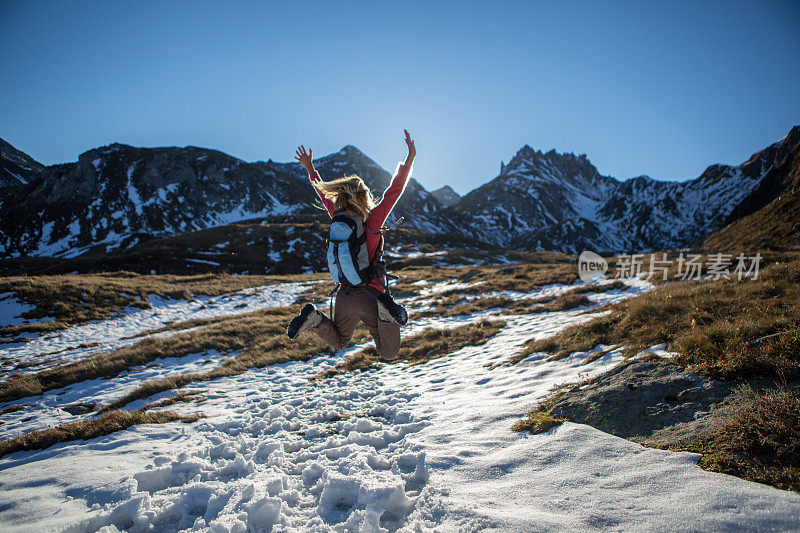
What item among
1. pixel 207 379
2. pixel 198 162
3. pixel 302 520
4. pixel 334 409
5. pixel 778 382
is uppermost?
pixel 198 162

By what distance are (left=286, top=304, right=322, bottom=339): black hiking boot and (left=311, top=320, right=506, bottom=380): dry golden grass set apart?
4.31 m

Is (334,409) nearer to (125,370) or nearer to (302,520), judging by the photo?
(302,520)

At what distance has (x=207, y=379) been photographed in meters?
9.34

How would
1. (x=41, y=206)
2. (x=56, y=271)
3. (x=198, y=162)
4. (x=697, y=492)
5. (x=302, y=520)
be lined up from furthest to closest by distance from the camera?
(x=198, y=162) < (x=41, y=206) < (x=56, y=271) < (x=302, y=520) < (x=697, y=492)

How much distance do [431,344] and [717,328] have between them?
7489 mm

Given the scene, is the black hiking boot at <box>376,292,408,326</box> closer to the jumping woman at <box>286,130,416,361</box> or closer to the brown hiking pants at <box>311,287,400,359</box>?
the jumping woman at <box>286,130,416,361</box>

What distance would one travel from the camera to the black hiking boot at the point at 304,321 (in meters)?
5.05

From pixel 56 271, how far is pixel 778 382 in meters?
60.7

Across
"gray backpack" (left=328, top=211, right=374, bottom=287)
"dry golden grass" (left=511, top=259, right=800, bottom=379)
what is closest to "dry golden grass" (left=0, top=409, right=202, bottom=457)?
"gray backpack" (left=328, top=211, right=374, bottom=287)

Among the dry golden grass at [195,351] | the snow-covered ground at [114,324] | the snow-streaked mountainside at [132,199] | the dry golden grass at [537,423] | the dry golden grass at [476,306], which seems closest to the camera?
the dry golden grass at [537,423]

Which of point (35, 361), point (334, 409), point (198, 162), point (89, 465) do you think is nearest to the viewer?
point (89, 465)

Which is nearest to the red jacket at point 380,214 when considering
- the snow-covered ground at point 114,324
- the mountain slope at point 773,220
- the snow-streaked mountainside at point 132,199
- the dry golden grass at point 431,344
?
the dry golden grass at point 431,344

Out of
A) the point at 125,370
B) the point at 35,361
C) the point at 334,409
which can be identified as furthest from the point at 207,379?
the point at 35,361

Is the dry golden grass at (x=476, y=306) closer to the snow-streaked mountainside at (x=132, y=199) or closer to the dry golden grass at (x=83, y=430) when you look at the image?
the dry golden grass at (x=83, y=430)
